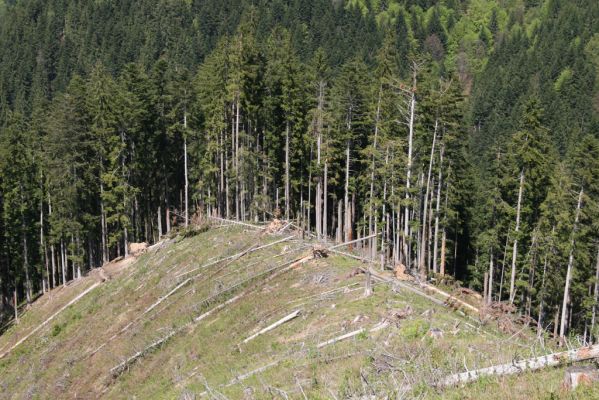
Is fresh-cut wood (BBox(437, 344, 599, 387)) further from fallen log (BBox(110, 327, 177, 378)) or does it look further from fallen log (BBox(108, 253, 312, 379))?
fallen log (BBox(110, 327, 177, 378))

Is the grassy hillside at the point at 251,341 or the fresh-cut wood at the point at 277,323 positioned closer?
the grassy hillside at the point at 251,341

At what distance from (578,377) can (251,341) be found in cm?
1095

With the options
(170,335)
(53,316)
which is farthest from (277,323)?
(53,316)

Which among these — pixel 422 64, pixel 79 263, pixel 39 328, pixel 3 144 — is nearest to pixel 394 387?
pixel 422 64

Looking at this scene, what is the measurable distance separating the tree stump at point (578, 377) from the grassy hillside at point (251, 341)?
209 mm

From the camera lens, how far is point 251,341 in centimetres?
1778

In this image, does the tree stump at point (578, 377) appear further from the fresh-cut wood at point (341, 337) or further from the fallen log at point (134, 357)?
the fallen log at point (134, 357)

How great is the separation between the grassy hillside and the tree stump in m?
0.21

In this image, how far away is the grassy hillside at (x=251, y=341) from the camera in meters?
11.0

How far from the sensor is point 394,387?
975 centimetres

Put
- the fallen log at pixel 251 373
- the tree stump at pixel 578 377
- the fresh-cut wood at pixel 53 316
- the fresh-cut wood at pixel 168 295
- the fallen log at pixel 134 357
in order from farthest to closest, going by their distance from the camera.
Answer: the fresh-cut wood at pixel 53 316, the fresh-cut wood at pixel 168 295, the fallen log at pixel 134 357, the fallen log at pixel 251 373, the tree stump at pixel 578 377

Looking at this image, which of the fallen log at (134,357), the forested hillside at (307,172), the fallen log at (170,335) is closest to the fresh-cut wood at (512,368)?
the fallen log at (170,335)

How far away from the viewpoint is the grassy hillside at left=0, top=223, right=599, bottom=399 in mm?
10977

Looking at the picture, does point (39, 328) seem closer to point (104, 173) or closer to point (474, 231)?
point (104, 173)
